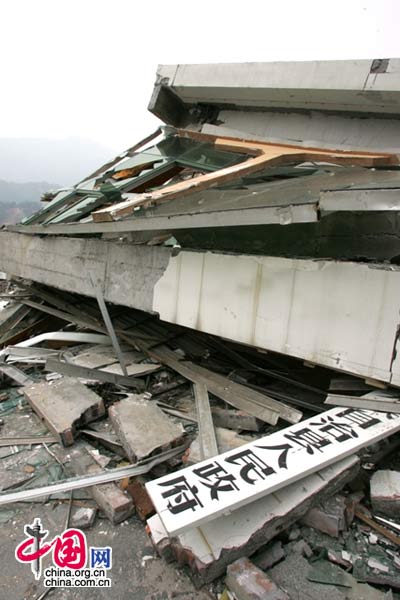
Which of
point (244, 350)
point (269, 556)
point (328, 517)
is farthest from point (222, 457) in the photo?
point (244, 350)

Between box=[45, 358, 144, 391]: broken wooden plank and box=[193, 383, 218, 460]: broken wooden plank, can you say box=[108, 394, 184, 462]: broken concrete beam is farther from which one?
box=[45, 358, 144, 391]: broken wooden plank

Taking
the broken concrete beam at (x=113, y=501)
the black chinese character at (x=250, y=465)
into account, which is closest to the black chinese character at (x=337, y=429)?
the black chinese character at (x=250, y=465)

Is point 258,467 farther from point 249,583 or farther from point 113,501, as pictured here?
point 113,501

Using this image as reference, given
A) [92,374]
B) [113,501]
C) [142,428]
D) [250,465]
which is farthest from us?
[92,374]

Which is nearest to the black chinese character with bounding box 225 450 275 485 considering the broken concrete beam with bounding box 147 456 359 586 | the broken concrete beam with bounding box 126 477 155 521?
the broken concrete beam with bounding box 147 456 359 586

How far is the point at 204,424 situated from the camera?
11.4 feet

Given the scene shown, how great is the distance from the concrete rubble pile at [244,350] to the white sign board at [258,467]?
0.04ft

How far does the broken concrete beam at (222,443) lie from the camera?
3033 millimetres

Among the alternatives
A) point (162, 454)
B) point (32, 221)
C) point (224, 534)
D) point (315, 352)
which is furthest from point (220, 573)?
point (32, 221)

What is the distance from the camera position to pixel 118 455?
347cm

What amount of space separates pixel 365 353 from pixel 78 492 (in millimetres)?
2614

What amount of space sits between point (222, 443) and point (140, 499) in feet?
2.79

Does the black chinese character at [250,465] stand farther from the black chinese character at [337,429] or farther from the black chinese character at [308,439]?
the black chinese character at [337,429]

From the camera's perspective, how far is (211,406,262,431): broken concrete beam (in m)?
3.46
